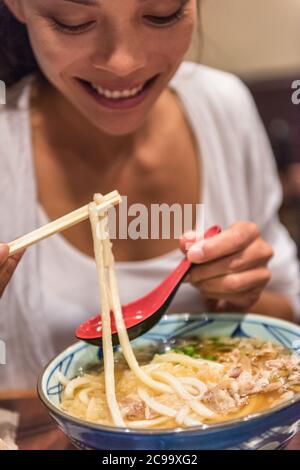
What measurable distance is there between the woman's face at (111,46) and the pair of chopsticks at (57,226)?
0.17 metres

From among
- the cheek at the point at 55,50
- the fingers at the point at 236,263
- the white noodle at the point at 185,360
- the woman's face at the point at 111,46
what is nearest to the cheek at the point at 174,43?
the woman's face at the point at 111,46

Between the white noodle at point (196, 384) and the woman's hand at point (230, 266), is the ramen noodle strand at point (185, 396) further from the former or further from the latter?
the woman's hand at point (230, 266)

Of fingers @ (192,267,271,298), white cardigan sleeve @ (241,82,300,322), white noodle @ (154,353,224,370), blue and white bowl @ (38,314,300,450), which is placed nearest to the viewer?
blue and white bowl @ (38,314,300,450)

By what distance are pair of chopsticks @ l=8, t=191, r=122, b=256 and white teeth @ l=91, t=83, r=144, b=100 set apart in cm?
17

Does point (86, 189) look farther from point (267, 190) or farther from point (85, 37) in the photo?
point (267, 190)

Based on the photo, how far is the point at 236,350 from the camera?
93 centimetres

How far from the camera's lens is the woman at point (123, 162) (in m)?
0.81

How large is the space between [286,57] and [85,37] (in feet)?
3.68

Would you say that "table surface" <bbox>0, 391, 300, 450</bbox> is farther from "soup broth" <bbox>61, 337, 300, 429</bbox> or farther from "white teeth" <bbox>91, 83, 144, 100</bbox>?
"white teeth" <bbox>91, 83, 144, 100</bbox>

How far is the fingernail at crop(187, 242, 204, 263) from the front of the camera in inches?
35.7

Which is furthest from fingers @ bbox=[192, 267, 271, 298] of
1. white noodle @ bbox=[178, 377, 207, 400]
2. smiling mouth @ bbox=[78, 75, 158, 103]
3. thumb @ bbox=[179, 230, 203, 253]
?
smiling mouth @ bbox=[78, 75, 158, 103]

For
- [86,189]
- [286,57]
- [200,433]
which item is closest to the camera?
[200,433]

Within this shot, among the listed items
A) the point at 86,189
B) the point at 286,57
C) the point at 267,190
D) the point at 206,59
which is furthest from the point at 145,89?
the point at 286,57
